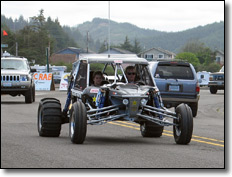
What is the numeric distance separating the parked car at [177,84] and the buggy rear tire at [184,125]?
9.43 metres

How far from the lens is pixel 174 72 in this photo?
20.9m

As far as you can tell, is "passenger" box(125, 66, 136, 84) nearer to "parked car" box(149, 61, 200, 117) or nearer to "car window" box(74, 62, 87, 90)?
"car window" box(74, 62, 87, 90)

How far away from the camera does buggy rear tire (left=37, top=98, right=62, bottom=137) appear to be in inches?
476

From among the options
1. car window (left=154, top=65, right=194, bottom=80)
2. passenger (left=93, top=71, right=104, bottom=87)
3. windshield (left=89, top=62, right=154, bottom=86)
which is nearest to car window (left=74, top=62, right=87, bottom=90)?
windshield (left=89, top=62, right=154, bottom=86)

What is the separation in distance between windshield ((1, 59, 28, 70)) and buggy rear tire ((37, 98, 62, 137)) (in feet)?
47.6

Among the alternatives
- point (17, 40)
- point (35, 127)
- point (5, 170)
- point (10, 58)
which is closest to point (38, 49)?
point (17, 40)

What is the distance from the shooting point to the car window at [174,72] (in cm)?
2086

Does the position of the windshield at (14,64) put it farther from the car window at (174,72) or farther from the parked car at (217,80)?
the parked car at (217,80)

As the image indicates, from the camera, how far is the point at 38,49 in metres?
119

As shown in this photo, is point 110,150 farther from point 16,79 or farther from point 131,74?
point 16,79

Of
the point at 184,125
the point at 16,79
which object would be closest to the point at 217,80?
the point at 16,79

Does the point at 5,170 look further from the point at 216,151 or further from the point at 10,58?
the point at 10,58

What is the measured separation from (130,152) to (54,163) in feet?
5.90

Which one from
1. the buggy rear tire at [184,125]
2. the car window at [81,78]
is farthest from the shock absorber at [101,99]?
the buggy rear tire at [184,125]
